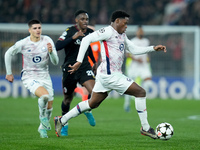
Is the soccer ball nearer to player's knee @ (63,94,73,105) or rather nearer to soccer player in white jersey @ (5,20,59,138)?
soccer player in white jersey @ (5,20,59,138)

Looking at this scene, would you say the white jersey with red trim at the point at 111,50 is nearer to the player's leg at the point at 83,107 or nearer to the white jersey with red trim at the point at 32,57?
the player's leg at the point at 83,107

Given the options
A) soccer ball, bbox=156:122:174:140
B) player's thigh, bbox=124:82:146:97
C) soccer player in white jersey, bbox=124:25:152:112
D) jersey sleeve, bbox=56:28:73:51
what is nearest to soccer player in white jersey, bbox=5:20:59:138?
jersey sleeve, bbox=56:28:73:51

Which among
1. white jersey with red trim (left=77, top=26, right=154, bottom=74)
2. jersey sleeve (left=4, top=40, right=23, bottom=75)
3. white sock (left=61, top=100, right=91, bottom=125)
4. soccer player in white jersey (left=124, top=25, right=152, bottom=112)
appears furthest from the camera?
soccer player in white jersey (left=124, top=25, right=152, bottom=112)

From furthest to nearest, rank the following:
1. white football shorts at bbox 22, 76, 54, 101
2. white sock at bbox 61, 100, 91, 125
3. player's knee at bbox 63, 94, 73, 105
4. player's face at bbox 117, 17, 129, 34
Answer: player's knee at bbox 63, 94, 73, 105
white football shorts at bbox 22, 76, 54, 101
white sock at bbox 61, 100, 91, 125
player's face at bbox 117, 17, 129, 34

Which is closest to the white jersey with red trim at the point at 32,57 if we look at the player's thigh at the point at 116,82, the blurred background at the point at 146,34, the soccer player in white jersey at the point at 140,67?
the player's thigh at the point at 116,82

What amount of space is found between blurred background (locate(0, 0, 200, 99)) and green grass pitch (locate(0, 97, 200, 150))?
4611 millimetres

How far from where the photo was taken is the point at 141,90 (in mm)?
8258

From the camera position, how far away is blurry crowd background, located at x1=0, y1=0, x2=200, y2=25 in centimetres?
2406

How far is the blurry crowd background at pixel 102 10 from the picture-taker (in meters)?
24.1

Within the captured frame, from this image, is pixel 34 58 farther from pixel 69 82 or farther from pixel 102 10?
pixel 102 10

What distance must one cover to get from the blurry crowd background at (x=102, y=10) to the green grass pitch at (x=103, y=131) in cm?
842

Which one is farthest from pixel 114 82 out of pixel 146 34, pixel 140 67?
pixel 146 34

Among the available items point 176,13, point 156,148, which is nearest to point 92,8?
point 176,13

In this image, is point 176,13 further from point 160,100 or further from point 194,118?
point 194,118
